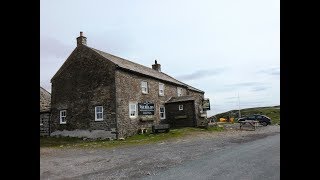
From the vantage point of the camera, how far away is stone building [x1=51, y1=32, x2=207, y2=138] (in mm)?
26375

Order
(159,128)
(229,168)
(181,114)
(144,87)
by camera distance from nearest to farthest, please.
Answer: (229,168) < (159,128) < (144,87) < (181,114)

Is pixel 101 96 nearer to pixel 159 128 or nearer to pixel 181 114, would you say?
pixel 159 128

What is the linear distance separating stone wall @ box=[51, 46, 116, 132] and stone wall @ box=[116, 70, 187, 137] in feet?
2.24

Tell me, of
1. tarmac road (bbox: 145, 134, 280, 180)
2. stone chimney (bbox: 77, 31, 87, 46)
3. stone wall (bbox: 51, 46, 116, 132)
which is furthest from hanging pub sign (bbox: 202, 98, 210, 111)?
tarmac road (bbox: 145, 134, 280, 180)

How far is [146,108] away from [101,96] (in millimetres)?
5267

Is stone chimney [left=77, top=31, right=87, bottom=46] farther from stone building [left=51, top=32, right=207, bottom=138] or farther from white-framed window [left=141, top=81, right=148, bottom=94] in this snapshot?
white-framed window [left=141, top=81, right=148, bottom=94]

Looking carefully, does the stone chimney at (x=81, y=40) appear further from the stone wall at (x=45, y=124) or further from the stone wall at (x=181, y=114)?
the stone wall at (x=181, y=114)

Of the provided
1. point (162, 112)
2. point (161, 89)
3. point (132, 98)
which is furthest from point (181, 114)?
point (132, 98)

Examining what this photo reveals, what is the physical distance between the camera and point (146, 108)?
30219 mm

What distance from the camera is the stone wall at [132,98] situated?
2639 centimetres

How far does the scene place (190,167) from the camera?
11.1m
